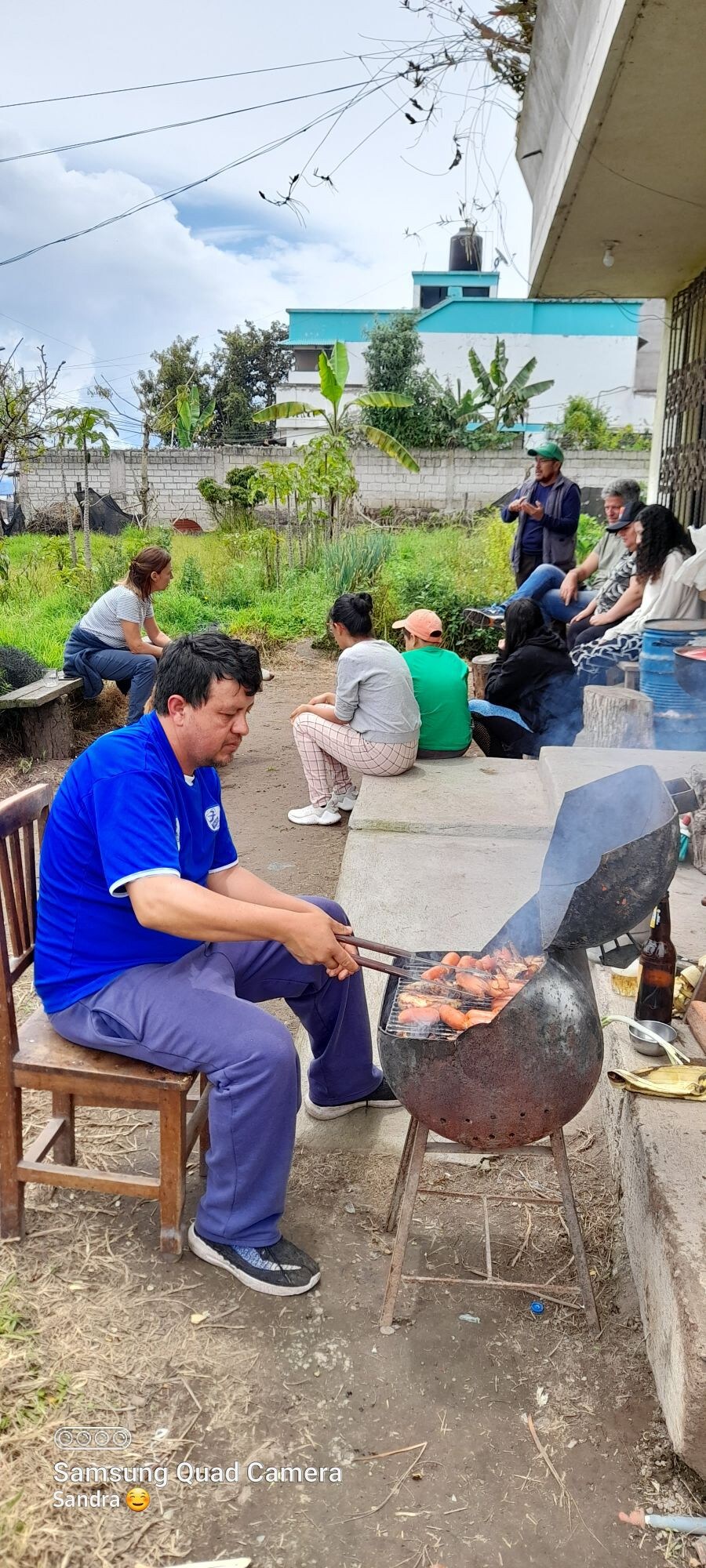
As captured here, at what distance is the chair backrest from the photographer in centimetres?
254

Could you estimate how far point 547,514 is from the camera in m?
8.94

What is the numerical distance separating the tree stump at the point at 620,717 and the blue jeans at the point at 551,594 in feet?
7.44

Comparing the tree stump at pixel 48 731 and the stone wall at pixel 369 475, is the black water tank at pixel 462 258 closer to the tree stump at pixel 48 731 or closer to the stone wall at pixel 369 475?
the stone wall at pixel 369 475

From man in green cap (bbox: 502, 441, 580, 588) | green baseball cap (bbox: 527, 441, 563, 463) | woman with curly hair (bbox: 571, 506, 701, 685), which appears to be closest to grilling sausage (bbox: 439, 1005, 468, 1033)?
woman with curly hair (bbox: 571, 506, 701, 685)

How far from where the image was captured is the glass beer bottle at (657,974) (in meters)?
2.70

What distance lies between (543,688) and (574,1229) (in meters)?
5.24

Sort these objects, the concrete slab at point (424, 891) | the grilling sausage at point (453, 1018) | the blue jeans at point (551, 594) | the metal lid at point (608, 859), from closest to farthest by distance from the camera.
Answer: the metal lid at point (608, 859) < the grilling sausage at point (453, 1018) < the concrete slab at point (424, 891) < the blue jeans at point (551, 594)

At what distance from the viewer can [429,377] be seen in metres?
30.1

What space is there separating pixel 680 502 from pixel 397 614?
13.1ft

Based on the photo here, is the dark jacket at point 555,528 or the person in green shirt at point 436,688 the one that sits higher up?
the dark jacket at point 555,528

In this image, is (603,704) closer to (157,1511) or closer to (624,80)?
(624,80)

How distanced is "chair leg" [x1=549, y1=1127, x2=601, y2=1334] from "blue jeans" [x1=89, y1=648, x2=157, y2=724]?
6195mm

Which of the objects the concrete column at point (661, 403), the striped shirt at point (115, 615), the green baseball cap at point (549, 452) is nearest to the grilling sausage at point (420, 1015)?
the striped shirt at point (115, 615)

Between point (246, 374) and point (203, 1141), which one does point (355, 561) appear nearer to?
point (203, 1141)
